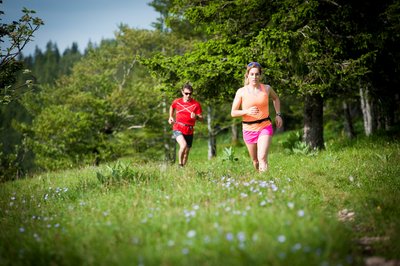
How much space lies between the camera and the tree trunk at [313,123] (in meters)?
11.0

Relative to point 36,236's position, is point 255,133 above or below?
above

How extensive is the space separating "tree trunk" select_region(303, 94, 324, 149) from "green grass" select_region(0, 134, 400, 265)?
14.4 feet

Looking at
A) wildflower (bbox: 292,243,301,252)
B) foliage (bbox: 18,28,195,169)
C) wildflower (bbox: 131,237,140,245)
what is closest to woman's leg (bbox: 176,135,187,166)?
wildflower (bbox: 131,237,140,245)

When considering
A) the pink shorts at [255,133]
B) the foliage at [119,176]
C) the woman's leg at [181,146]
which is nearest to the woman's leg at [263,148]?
the pink shorts at [255,133]

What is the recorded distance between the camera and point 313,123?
437 inches

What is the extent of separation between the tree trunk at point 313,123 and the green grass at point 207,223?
4385 mm

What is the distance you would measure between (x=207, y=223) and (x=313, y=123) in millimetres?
8435

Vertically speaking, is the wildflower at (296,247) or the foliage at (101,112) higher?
the foliage at (101,112)

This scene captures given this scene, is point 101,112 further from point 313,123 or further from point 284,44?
point 284,44

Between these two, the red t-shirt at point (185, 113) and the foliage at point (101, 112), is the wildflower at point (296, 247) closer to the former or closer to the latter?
the red t-shirt at point (185, 113)

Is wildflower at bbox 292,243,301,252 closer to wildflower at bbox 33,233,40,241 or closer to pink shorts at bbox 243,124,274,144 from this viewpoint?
wildflower at bbox 33,233,40,241

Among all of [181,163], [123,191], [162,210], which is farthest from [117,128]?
[162,210]

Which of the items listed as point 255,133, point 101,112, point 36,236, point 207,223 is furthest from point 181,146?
point 101,112

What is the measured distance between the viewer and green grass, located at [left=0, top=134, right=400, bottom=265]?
9.70 feet
